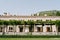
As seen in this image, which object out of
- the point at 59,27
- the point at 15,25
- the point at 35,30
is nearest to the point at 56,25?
the point at 59,27

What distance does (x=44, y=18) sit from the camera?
45094 mm

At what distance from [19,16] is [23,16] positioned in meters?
0.85

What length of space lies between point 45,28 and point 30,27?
3.06 metres

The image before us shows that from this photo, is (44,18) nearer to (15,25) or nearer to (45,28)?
(45,28)

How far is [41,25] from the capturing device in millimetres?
41312

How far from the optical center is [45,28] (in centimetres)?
4234

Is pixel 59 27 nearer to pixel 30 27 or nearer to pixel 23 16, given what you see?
pixel 30 27

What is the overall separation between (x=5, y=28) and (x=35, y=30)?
6.02m

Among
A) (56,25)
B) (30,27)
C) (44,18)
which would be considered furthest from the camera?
(44,18)

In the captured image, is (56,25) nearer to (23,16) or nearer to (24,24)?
(24,24)

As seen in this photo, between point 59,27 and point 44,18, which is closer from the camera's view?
point 59,27

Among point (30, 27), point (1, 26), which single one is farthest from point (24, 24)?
point (1, 26)

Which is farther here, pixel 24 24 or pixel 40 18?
pixel 40 18

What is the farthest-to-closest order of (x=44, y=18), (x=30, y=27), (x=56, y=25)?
(x=44, y=18), (x=30, y=27), (x=56, y=25)
